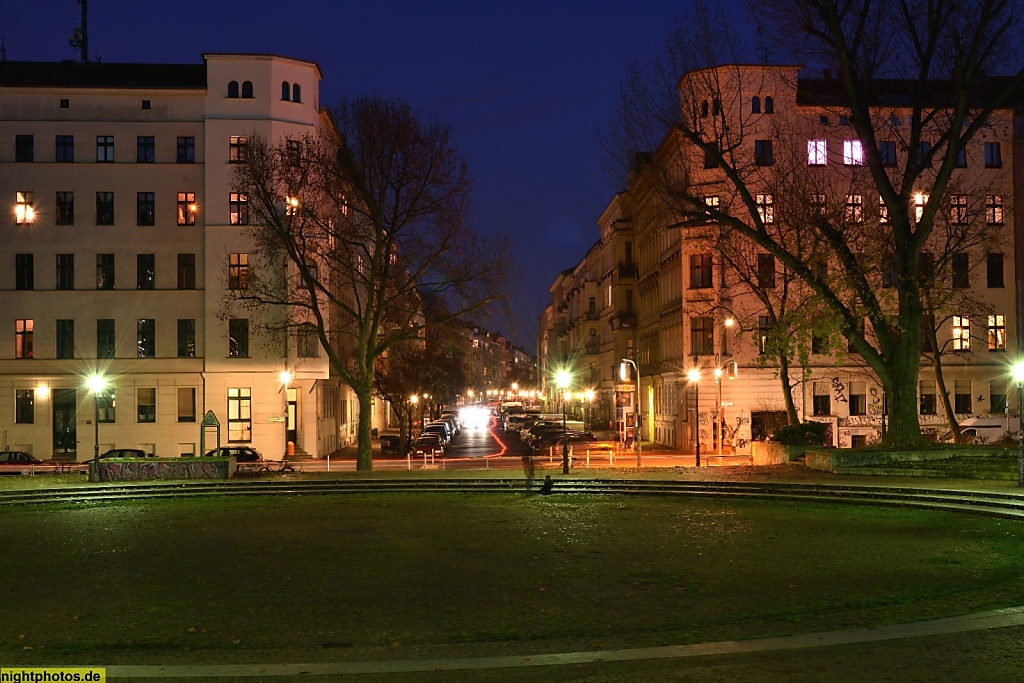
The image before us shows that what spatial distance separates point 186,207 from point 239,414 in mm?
11680

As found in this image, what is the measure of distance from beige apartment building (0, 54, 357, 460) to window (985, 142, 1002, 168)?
1488 inches

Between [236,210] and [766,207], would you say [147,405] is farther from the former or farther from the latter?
[766,207]

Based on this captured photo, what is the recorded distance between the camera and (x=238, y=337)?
56531 mm

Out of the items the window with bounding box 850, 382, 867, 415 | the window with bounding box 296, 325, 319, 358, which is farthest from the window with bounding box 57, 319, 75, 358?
the window with bounding box 850, 382, 867, 415

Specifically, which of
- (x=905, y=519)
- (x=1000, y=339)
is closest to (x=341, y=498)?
(x=905, y=519)

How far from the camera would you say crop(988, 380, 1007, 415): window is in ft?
195

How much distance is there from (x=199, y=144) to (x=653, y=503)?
36258 millimetres

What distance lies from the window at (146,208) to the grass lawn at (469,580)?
30.9m

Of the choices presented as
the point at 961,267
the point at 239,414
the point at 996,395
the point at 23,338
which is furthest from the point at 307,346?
the point at 996,395

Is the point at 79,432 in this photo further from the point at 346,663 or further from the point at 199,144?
the point at 346,663

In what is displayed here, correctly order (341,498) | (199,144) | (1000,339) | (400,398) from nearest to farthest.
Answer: (341,498) → (199,144) → (1000,339) → (400,398)

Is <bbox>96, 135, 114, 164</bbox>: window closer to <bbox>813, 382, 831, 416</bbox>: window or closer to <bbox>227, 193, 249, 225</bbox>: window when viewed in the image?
<bbox>227, 193, 249, 225</bbox>: window

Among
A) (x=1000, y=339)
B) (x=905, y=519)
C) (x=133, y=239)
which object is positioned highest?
(x=133, y=239)

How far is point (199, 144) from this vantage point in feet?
185
